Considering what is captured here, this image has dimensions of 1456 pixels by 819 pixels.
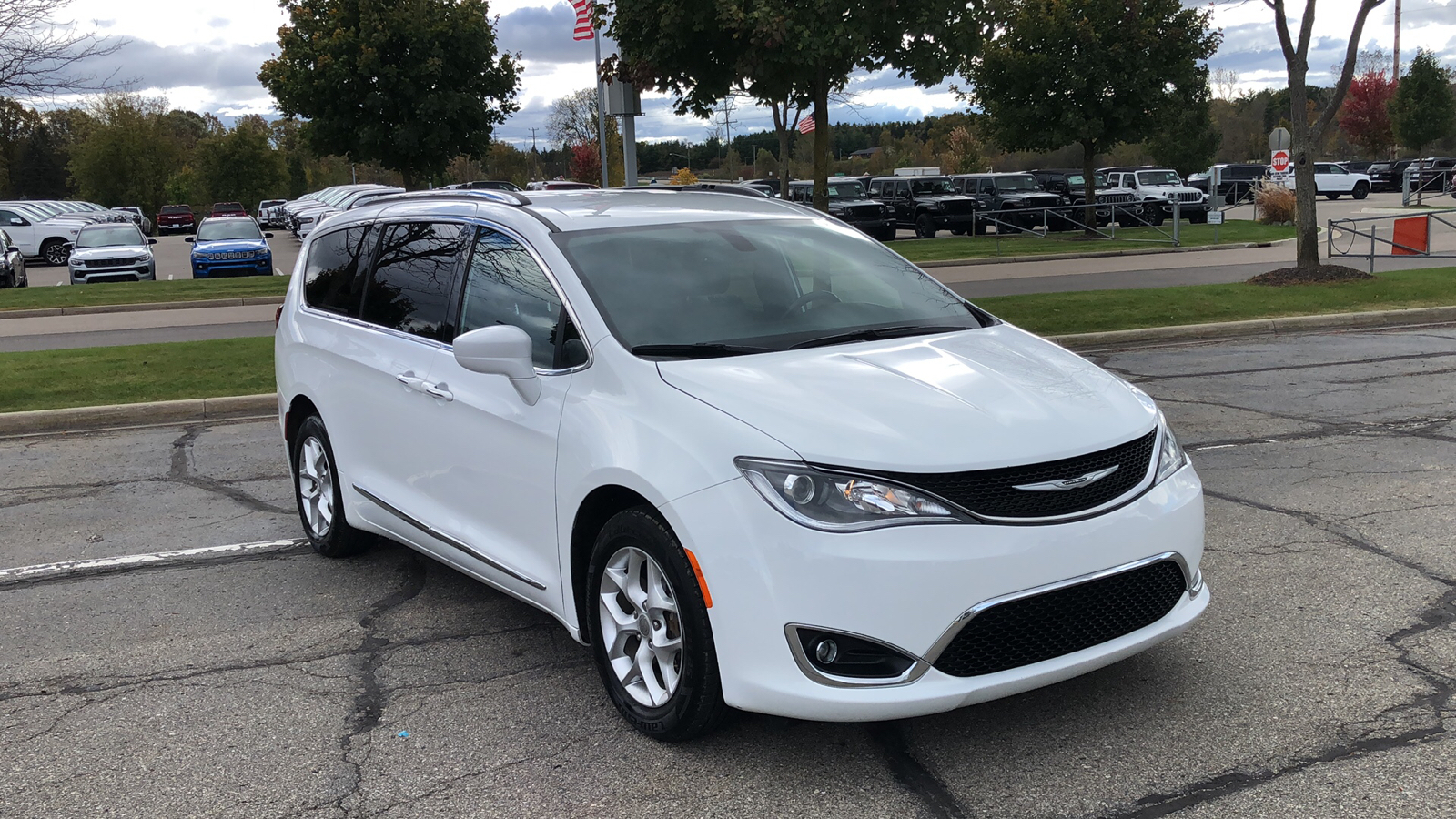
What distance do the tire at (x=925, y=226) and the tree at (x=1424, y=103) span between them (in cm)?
4088

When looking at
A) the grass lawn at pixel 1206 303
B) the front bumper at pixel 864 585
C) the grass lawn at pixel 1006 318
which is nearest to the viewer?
the front bumper at pixel 864 585

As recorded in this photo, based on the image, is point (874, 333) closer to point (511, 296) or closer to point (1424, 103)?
point (511, 296)

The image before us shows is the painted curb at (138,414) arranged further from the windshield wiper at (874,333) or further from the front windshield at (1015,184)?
the front windshield at (1015,184)

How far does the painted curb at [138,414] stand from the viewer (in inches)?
408

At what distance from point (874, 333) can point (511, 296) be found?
137 cm

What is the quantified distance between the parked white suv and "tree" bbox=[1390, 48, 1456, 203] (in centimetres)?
6950

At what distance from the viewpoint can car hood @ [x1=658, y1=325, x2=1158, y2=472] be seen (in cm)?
344

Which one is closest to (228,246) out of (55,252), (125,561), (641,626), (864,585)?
(55,252)

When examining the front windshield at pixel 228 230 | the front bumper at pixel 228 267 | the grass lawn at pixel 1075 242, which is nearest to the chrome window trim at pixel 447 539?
the grass lawn at pixel 1075 242

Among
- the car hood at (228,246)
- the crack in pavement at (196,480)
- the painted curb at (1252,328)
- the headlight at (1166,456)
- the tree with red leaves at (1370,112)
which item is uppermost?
the tree with red leaves at (1370,112)

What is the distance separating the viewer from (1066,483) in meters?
3.52

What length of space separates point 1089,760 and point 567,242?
2.54 metres

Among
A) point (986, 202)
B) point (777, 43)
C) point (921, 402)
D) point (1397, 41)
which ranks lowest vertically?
point (921, 402)

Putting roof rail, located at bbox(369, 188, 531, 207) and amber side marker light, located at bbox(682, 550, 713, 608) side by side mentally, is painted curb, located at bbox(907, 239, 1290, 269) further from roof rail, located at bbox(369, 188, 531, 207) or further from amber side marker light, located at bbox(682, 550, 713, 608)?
amber side marker light, located at bbox(682, 550, 713, 608)
